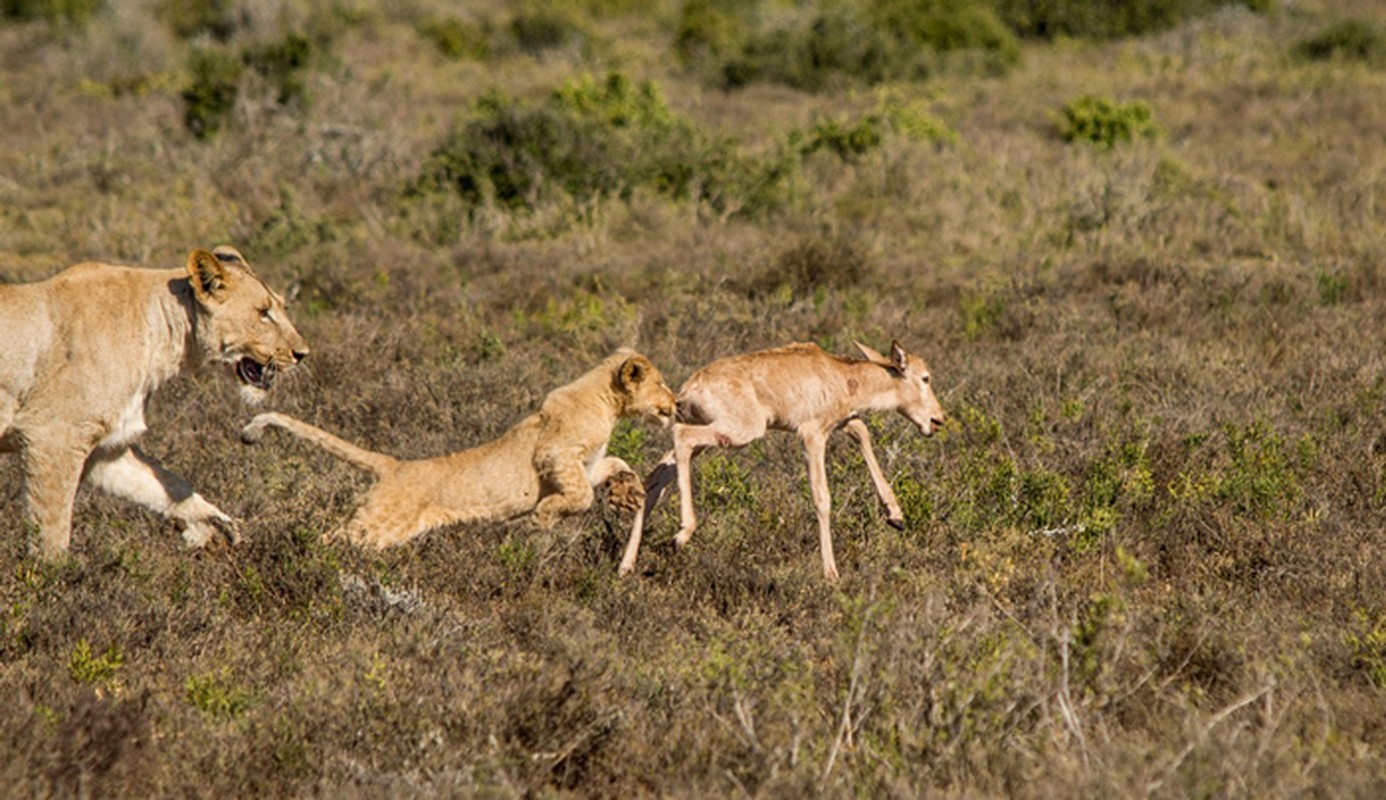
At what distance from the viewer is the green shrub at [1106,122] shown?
1789cm

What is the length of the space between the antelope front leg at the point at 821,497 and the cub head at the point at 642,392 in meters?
0.70

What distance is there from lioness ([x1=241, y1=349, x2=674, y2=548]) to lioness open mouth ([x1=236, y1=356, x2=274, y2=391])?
0.90 ft

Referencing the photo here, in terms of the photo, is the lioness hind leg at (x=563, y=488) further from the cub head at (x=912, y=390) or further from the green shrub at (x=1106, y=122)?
the green shrub at (x=1106, y=122)

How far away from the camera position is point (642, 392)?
23.4 ft

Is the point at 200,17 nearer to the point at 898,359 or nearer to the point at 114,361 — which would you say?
the point at 114,361

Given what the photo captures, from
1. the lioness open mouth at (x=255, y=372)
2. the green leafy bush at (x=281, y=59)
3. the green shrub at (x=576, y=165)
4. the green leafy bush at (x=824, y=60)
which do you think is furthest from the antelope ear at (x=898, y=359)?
the green leafy bush at (x=824, y=60)

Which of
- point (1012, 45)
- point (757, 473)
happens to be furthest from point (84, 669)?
point (1012, 45)

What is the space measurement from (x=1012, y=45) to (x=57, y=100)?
54.0 ft

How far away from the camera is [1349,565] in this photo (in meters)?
6.58

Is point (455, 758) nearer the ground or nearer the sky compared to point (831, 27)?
nearer the sky

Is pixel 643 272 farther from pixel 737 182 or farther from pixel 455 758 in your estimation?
pixel 455 758

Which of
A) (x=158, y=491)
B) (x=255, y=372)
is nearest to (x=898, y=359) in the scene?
(x=255, y=372)

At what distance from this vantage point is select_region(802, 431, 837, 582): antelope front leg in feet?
22.2

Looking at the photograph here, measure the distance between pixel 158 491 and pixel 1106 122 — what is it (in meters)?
13.9
